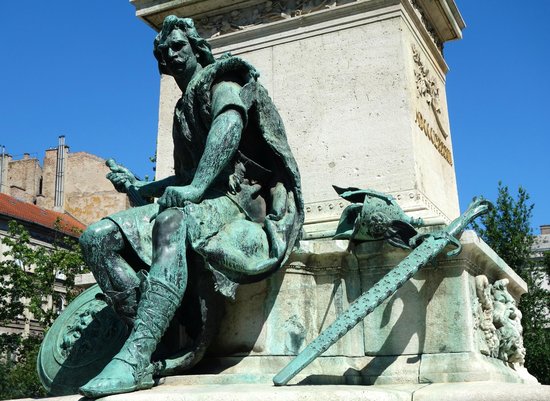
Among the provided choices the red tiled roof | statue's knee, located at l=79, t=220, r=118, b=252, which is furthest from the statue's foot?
the red tiled roof

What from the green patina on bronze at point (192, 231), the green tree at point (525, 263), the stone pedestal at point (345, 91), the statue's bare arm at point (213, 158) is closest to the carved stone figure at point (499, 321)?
the stone pedestal at point (345, 91)

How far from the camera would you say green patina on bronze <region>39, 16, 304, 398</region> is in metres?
3.22

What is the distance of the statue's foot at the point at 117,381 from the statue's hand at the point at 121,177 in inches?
65.4

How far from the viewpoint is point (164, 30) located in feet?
13.0

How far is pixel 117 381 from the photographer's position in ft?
9.44

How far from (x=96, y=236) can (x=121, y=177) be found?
1.06 m

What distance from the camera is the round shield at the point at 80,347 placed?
396 cm

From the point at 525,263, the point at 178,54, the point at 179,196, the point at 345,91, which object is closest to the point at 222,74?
the point at 178,54

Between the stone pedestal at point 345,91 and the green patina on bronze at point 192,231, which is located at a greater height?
the stone pedestal at point 345,91

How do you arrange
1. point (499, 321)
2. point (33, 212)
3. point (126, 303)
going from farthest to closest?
point (33, 212) < point (499, 321) < point (126, 303)

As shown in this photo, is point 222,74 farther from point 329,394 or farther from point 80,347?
point 329,394

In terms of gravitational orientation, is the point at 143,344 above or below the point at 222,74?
below

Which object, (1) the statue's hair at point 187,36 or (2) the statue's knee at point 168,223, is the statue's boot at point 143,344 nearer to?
(2) the statue's knee at point 168,223

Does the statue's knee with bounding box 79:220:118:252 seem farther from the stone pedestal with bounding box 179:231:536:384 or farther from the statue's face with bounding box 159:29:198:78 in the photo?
the statue's face with bounding box 159:29:198:78
